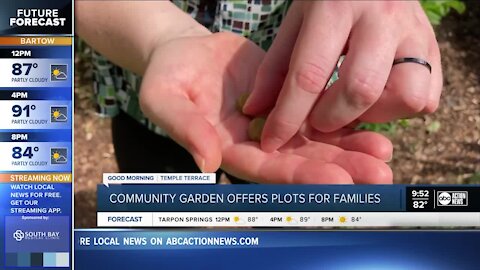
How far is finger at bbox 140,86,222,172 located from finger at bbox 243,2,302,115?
0.07 m

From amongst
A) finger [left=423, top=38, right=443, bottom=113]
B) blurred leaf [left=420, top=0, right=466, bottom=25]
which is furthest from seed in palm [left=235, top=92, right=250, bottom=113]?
blurred leaf [left=420, top=0, right=466, bottom=25]

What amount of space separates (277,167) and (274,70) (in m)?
0.13

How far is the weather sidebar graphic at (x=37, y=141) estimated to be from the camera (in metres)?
0.68

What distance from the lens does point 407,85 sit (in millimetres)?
741

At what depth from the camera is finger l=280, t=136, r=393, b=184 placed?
712mm

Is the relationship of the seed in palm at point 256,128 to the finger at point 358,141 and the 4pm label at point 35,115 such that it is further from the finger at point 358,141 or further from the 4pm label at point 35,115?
the 4pm label at point 35,115

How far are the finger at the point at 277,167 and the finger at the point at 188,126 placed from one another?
3cm

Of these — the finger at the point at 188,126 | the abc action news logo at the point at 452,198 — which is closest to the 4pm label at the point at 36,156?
the finger at the point at 188,126

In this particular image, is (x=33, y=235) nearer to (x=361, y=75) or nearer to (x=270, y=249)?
(x=270, y=249)

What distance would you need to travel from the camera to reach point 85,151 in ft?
3.57

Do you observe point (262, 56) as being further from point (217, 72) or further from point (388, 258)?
point (388, 258)

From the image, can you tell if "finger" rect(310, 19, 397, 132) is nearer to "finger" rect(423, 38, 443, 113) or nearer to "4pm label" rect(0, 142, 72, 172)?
"finger" rect(423, 38, 443, 113)

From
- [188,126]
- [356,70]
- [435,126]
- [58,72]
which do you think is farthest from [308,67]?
[435,126]

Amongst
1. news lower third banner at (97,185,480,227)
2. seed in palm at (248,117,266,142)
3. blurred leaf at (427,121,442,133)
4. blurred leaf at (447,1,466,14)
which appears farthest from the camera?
blurred leaf at (447,1,466,14)
